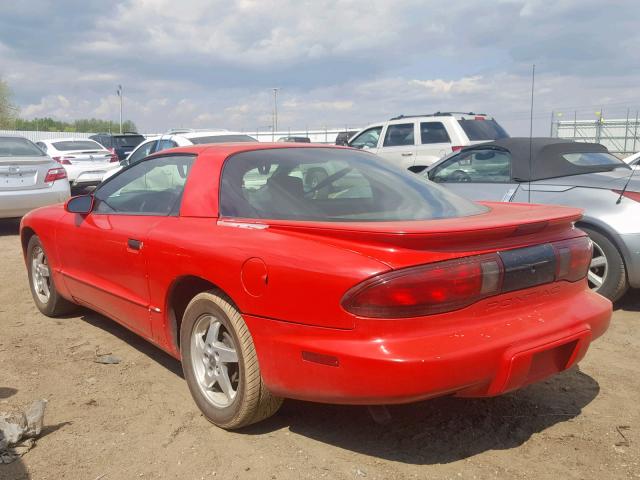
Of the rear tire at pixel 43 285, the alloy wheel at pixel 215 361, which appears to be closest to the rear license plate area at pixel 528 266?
the alloy wheel at pixel 215 361

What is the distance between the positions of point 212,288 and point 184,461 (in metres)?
0.81

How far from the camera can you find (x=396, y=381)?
2330 millimetres

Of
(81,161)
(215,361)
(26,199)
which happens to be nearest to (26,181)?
(26,199)

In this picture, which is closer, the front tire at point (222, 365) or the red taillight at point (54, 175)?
the front tire at point (222, 365)

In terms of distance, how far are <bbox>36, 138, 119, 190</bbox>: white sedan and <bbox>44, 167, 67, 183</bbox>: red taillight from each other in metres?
4.71

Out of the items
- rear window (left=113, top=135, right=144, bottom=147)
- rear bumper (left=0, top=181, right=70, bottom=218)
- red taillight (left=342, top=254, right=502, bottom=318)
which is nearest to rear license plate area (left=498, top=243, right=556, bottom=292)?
red taillight (left=342, top=254, right=502, bottom=318)

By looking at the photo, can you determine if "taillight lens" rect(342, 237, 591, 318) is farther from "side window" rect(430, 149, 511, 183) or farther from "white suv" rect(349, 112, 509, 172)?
"white suv" rect(349, 112, 509, 172)

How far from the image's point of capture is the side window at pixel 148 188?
3.54 metres

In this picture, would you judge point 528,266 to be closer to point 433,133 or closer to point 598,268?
point 598,268

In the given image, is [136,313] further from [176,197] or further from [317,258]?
[317,258]

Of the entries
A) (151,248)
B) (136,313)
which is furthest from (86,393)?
(151,248)

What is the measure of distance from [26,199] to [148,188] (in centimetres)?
586

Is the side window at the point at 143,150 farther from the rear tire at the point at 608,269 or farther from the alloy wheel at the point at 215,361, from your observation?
the alloy wheel at the point at 215,361

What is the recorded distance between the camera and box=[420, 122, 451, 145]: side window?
1199 centimetres
